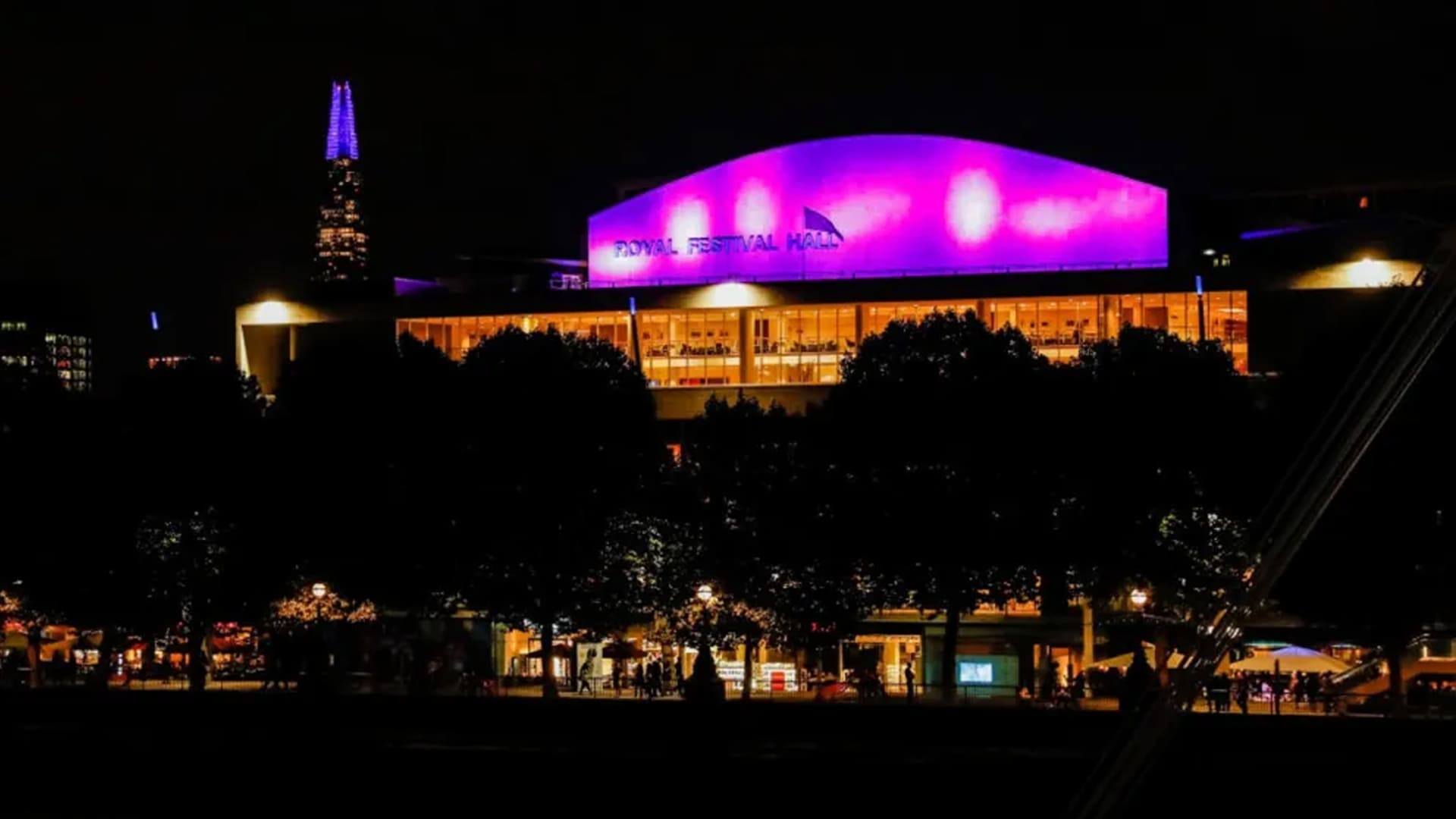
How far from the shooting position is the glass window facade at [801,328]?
88.4 m

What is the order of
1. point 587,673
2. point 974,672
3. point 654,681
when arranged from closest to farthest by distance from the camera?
point 654,681, point 587,673, point 974,672

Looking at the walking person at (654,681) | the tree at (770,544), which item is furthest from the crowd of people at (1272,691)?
the walking person at (654,681)

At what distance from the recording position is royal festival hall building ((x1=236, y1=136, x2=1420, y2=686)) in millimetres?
87000

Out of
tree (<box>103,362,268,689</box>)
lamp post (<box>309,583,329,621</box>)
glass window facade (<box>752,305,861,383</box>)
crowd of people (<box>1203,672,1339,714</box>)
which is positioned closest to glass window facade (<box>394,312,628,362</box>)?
glass window facade (<box>752,305,861,383</box>)

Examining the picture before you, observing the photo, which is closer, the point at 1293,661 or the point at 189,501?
the point at 1293,661

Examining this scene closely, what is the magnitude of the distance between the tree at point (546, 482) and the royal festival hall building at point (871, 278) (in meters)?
14.0

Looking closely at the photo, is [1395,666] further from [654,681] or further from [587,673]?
[587,673]

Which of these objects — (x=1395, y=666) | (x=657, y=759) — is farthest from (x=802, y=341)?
(x=657, y=759)

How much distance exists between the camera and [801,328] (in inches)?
3708

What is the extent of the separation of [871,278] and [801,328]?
4.03 metres

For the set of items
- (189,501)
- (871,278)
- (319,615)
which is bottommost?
(319,615)

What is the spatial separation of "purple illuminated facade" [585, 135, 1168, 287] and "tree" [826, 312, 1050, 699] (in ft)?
61.1

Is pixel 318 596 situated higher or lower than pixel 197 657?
higher

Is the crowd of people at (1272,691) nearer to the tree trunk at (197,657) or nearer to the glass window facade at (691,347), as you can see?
the tree trunk at (197,657)
